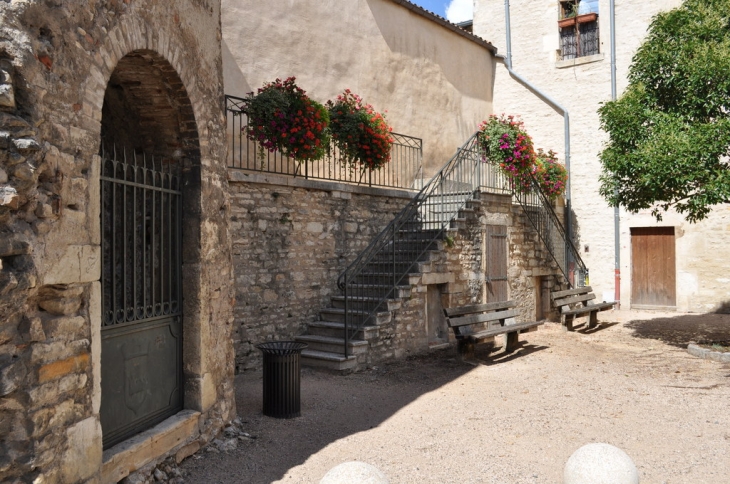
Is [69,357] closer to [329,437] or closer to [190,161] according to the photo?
[190,161]

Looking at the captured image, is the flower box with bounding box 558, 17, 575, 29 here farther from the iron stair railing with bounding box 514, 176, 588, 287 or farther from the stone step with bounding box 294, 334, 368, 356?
the stone step with bounding box 294, 334, 368, 356

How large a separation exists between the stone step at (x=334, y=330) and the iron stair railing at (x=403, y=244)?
3.4 inches

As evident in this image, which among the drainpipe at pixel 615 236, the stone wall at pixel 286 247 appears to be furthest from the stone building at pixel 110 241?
the drainpipe at pixel 615 236

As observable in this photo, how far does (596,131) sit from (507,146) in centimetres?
442

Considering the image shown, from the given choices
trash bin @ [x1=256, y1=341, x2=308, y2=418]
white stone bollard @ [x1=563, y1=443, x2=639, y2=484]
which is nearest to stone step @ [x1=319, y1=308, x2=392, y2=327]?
trash bin @ [x1=256, y1=341, x2=308, y2=418]

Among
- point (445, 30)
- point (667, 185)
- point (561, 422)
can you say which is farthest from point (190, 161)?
point (445, 30)

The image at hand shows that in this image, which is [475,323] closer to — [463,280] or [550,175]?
[463,280]

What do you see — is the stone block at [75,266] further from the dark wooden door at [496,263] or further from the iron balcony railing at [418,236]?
the dark wooden door at [496,263]

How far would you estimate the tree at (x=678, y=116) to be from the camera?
8.21 meters

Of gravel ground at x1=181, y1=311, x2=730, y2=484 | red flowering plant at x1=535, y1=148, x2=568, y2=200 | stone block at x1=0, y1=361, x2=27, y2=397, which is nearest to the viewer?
stone block at x1=0, y1=361, x2=27, y2=397

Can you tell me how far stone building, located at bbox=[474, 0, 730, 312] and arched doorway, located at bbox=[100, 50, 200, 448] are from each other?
1182 cm

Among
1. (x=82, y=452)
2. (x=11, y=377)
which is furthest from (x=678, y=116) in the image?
(x=11, y=377)

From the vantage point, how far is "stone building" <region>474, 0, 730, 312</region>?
516 inches

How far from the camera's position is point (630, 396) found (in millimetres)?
6699
